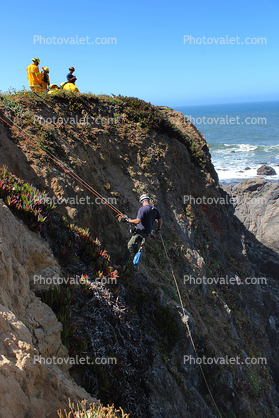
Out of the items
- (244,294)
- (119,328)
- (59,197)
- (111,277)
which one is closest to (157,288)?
(111,277)

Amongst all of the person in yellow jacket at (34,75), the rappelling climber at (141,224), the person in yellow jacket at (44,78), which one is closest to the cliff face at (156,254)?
the rappelling climber at (141,224)

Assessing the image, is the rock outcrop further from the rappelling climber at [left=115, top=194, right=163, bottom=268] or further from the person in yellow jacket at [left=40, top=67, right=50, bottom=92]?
the person in yellow jacket at [left=40, top=67, right=50, bottom=92]

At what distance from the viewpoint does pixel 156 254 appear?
35.4 ft

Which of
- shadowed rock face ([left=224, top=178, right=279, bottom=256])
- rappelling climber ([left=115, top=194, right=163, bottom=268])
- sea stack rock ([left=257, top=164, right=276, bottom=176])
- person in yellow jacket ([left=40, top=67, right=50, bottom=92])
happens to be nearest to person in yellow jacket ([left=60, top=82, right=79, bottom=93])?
person in yellow jacket ([left=40, top=67, right=50, bottom=92])

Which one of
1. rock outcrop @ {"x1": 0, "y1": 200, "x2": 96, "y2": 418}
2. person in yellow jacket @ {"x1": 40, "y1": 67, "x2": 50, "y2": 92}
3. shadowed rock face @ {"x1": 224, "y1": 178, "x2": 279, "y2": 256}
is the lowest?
shadowed rock face @ {"x1": 224, "y1": 178, "x2": 279, "y2": 256}

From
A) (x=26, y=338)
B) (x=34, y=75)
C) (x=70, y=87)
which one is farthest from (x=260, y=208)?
(x=26, y=338)

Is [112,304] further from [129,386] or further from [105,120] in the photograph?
[105,120]

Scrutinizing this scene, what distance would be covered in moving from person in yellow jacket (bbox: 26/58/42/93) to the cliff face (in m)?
2.27

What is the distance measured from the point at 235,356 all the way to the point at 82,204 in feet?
30.4

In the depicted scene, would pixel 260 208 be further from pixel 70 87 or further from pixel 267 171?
pixel 70 87

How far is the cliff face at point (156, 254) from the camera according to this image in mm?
5867

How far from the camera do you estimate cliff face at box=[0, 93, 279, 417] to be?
5867 mm

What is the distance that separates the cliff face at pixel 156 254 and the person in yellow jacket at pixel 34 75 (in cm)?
227

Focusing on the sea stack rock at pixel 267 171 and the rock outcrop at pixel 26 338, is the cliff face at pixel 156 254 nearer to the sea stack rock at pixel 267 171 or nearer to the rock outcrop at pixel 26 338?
the rock outcrop at pixel 26 338
